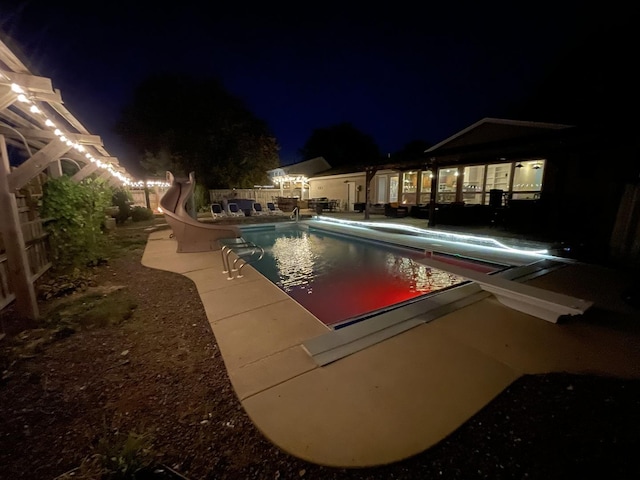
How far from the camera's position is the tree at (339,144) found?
4144cm

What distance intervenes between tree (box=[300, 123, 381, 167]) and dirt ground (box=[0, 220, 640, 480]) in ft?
132

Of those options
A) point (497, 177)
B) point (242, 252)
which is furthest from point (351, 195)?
point (242, 252)

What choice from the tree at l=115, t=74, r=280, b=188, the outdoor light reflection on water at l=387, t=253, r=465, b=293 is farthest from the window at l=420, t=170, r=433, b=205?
the tree at l=115, t=74, r=280, b=188

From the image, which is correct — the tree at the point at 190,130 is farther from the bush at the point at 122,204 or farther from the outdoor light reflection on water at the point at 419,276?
the outdoor light reflection on water at the point at 419,276

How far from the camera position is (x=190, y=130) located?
19.0m

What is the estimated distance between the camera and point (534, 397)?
2.04 metres

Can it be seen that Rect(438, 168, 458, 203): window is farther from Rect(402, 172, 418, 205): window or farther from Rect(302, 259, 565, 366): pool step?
Rect(302, 259, 565, 366): pool step

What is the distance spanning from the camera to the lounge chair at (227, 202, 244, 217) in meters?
15.6

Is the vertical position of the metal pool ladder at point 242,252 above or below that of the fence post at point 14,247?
below

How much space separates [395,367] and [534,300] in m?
2.17

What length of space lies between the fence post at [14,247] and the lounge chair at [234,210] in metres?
12.4

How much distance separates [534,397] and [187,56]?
26.6m

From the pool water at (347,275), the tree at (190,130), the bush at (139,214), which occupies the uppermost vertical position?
the tree at (190,130)

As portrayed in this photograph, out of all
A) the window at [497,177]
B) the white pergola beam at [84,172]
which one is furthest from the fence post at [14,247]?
the window at [497,177]
